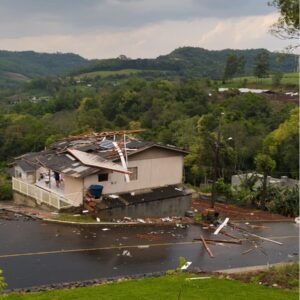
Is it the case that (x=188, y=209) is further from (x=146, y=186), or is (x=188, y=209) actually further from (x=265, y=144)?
(x=265, y=144)

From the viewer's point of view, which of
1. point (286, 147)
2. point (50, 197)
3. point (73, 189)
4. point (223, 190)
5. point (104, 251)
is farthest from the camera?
point (286, 147)

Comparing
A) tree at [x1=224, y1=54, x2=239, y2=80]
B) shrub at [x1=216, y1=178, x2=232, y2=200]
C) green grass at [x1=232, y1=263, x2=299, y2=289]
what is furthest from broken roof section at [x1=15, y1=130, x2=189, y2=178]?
tree at [x1=224, y1=54, x2=239, y2=80]

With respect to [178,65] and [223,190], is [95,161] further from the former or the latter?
[178,65]

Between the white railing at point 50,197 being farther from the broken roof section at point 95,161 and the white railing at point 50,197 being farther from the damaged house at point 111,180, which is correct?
the broken roof section at point 95,161

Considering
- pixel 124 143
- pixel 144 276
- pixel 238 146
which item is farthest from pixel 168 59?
pixel 144 276

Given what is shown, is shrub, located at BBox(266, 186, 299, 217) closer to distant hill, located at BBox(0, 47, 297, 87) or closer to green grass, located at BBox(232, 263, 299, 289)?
green grass, located at BBox(232, 263, 299, 289)

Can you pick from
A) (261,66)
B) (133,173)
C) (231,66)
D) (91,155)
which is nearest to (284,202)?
(133,173)

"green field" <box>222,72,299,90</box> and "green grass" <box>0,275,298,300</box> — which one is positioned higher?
"green field" <box>222,72,299,90</box>
